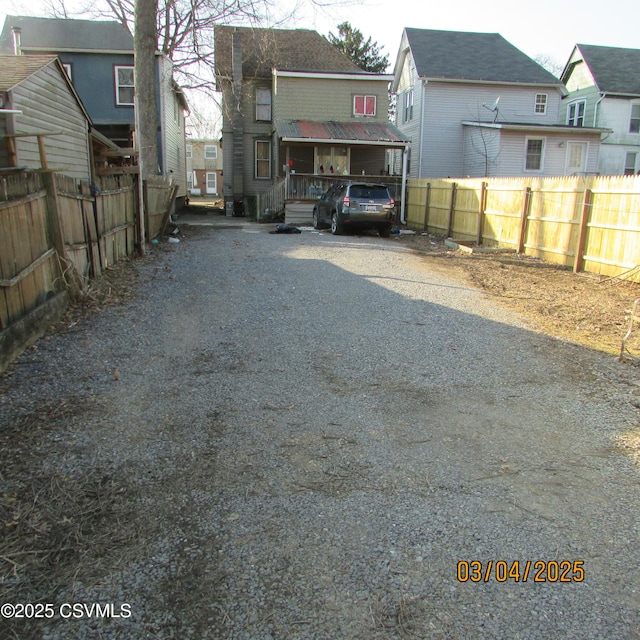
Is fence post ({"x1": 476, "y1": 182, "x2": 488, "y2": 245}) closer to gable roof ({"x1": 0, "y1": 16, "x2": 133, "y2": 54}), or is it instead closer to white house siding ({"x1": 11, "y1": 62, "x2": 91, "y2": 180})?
white house siding ({"x1": 11, "y1": 62, "x2": 91, "y2": 180})

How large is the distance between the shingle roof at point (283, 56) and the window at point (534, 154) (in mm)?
8983

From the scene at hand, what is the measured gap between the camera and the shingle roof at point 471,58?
28703mm

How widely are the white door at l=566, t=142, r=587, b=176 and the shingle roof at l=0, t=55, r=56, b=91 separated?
2347 cm

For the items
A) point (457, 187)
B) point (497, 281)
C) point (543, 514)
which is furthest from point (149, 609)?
point (457, 187)

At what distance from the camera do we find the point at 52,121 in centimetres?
1217

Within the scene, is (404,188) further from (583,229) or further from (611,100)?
(611,100)

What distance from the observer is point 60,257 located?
7055 millimetres

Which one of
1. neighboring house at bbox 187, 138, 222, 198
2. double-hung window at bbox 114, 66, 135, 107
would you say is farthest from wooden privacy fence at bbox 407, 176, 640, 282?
neighboring house at bbox 187, 138, 222, 198

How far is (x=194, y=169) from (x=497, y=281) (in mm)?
53987

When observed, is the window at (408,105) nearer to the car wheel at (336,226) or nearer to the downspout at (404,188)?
the downspout at (404,188)

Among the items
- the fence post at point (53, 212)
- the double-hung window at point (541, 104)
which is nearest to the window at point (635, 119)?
the double-hung window at point (541, 104)

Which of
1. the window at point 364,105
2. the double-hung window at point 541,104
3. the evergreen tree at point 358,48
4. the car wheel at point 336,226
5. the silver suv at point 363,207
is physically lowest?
the car wheel at point 336,226

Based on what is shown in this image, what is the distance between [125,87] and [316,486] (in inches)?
924

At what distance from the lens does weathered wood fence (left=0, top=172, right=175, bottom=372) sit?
5.43 meters
